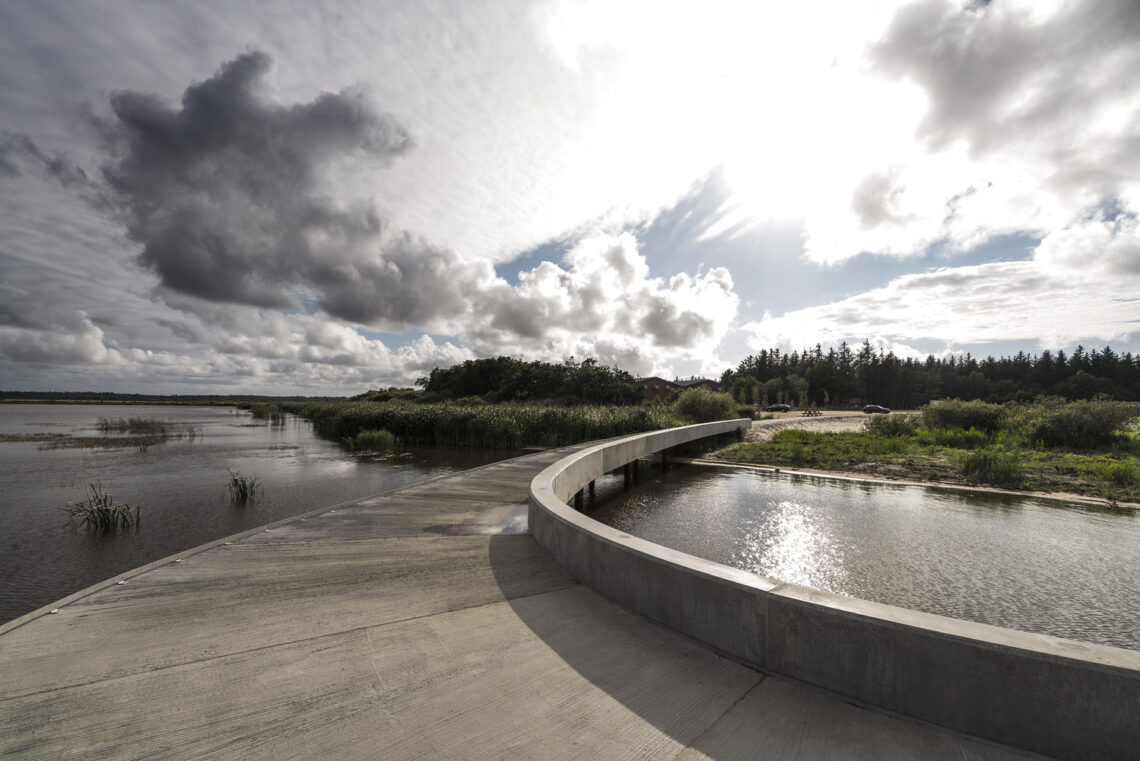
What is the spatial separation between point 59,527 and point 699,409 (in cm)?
2494

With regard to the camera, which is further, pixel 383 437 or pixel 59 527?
pixel 383 437

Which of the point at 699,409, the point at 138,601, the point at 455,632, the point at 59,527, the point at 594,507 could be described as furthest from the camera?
the point at 699,409

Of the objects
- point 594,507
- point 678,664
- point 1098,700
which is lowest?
point 594,507

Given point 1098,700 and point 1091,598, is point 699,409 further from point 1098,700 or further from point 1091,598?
point 1098,700

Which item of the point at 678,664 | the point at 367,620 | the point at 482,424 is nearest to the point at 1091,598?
the point at 678,664

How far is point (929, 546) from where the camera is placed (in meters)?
7.10

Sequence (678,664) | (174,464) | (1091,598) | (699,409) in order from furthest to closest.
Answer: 1. (699,409)
2. (174,464)
3. (1091,598)
4. (678,664)

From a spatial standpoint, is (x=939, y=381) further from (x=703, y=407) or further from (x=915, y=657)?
(x=915, y=657)

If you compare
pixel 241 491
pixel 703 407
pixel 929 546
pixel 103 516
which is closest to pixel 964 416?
pixel 703 407

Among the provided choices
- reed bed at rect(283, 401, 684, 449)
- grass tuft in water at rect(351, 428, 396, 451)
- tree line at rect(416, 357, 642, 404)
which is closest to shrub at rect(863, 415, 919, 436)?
reed bed at rect(283, 401, 684, 449)

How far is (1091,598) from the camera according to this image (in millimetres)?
5293

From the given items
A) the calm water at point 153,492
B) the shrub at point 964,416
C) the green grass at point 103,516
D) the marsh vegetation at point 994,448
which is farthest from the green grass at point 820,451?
the green grass at point 103,516

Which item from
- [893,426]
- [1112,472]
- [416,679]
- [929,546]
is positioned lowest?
[929,546]

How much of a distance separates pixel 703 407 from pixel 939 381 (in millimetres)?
78607
